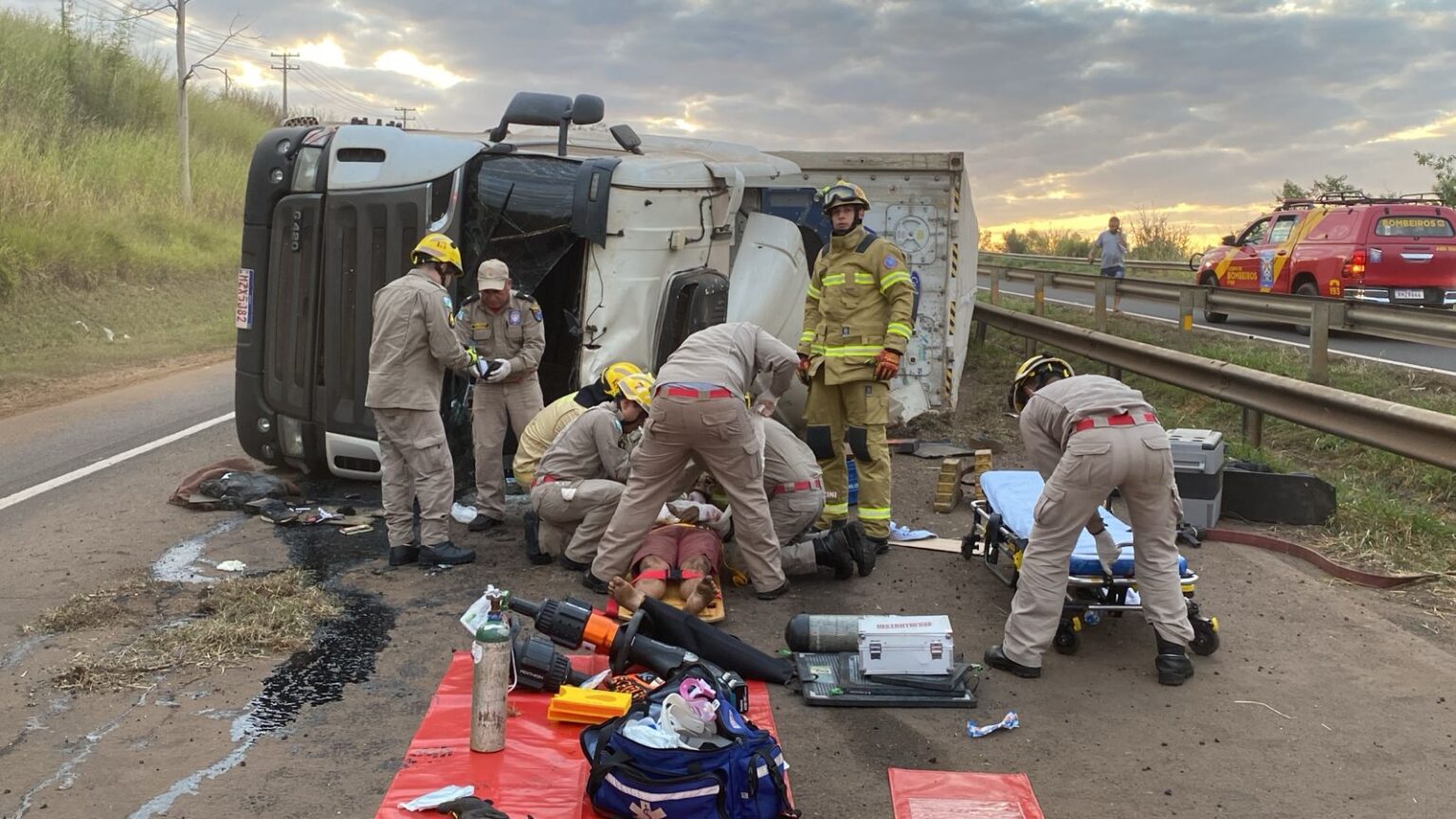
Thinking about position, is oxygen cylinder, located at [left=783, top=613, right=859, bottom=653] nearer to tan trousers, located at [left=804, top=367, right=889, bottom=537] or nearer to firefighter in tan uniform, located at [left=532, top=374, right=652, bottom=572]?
firefighter in tan uniform, located at [left=532, top=374, right=652, bottom=572]

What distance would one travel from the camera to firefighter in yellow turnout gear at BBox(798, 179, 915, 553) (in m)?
7.06

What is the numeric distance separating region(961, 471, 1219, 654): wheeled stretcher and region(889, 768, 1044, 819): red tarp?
1.44 meters

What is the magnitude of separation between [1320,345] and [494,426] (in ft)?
22.4

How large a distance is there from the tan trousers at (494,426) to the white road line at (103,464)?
2.97m

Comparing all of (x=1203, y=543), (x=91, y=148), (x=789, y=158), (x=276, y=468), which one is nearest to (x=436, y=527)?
(x=276, y=468)

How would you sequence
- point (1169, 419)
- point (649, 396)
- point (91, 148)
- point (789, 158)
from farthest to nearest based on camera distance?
point (91, 148) → point (789, 158) → point (1169, 419) → point (649, 396)

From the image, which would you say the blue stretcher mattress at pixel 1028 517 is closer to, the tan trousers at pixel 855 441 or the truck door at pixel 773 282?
the tan trousers at pixel 855 441

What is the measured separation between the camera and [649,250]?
26.0ft

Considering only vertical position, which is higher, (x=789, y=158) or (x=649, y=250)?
(x=789, y=158)

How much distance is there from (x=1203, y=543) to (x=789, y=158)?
561 centimetres

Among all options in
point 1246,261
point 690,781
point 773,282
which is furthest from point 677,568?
point 1246,261

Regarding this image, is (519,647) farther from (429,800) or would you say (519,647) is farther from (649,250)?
(649,250)

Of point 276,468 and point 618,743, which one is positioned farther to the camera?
point 276,468

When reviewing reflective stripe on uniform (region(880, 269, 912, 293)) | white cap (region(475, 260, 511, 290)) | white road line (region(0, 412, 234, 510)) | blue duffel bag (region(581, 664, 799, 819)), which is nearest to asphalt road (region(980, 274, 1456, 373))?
reflective stripe on uniform (region(880, 269, 912, 293))
